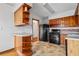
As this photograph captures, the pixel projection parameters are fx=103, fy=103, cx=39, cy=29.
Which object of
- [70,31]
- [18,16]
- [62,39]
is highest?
[18,16]

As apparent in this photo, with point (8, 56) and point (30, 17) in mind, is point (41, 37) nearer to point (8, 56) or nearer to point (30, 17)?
point (30, 17)

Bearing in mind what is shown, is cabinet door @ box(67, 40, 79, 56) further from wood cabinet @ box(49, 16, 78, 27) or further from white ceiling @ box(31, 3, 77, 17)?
white ceiling @ box(31, 3, 77, 17)

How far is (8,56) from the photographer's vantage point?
4.71 feet

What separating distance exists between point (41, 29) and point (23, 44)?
0.33 m

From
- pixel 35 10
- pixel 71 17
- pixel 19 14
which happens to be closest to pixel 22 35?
pixel 19 14

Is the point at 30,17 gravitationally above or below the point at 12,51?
above

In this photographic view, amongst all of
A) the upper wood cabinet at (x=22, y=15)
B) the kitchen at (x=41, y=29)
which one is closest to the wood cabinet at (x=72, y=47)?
the kitchen at (x=41, y=29)

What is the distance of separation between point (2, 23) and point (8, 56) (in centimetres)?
46

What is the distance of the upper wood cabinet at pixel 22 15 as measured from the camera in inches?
56.2

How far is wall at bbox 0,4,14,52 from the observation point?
1.40m

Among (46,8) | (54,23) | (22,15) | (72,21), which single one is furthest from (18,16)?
(72,21)

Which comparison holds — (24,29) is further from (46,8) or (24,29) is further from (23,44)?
(46,8)

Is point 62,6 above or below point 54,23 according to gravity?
above

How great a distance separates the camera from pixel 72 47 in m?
1.43
